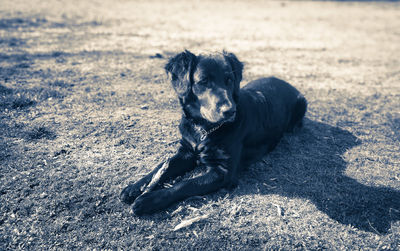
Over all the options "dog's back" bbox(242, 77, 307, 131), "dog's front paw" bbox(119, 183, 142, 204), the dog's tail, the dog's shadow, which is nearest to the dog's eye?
"dog's back" bbox(242, 77, 307, 131)

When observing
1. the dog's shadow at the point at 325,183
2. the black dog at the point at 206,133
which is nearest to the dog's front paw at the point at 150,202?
the black dog at the point at 206,133

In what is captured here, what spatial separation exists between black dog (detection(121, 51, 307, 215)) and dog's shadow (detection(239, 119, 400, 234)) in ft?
1.01

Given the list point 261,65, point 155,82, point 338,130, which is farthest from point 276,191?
point 261,65

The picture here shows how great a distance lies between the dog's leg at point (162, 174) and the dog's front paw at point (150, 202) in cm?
16

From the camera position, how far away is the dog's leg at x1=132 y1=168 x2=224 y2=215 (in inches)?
115

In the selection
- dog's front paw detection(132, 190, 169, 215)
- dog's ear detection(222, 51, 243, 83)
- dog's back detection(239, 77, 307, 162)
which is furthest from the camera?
dog's back detection(239, 77, 307, 162)

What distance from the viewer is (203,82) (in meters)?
3.35

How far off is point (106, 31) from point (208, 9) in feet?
20.4

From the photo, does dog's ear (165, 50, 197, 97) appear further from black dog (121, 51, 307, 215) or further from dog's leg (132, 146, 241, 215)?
dog's leg (132, 146, 241, 215)

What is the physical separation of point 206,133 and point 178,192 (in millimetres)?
725

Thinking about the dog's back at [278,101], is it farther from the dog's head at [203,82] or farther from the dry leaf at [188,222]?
the dry leaf at [188,222]

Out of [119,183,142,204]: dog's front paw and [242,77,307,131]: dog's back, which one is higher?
[242,77,307,131]: dog's back

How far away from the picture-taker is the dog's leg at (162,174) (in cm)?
310

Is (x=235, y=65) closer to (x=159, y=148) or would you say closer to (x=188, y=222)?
(x=159, y=148)
